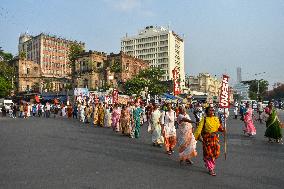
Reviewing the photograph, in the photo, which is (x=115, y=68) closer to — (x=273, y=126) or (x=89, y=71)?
(x=89, y=71)

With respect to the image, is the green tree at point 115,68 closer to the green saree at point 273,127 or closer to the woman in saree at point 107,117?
the woman in saree at point 107,117

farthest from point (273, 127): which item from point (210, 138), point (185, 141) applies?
point (210, 138)

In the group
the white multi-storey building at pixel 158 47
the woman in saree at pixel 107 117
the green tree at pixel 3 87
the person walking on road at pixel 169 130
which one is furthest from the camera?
the white multi-storey building at pixel 158 47

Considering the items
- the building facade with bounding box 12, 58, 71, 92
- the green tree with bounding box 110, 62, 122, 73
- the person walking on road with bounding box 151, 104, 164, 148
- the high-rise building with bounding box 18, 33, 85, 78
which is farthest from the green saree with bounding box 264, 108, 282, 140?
the high-rise building with bounding box 18, 33, 85, 78

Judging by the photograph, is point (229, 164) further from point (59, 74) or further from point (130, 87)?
point (59, 74)

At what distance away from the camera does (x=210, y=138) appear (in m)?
9.34

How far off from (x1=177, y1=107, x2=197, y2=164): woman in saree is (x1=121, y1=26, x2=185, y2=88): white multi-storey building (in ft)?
400

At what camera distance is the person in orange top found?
360 inches

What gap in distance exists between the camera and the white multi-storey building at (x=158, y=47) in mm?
137000

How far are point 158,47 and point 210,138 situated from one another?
5175 inches

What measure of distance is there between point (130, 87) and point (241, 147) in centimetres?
5793

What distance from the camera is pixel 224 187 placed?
7641 millimetres

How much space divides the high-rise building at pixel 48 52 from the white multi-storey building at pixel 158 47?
28.4 meters

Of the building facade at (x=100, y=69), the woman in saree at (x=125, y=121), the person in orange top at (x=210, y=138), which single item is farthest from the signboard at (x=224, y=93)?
the building facade at (x=100, y=69)
